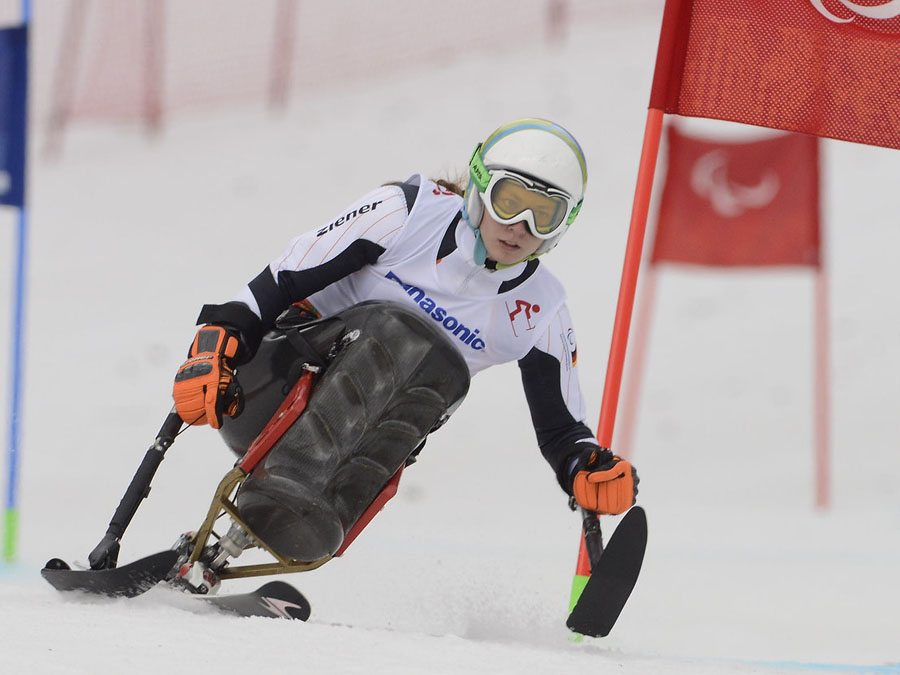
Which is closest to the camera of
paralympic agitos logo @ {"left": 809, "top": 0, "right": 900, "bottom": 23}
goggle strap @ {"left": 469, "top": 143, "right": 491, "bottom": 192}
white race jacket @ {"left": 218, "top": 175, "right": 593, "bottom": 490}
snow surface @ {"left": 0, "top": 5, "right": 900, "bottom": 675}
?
snow surface @ {"left": 0, "top": 5, "right": 900, "bottom": 675}

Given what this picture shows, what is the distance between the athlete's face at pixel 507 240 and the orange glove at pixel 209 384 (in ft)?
2.59

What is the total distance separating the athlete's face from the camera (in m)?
3.78

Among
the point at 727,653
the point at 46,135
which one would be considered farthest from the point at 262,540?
the point at 46,135

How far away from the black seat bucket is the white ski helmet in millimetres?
371

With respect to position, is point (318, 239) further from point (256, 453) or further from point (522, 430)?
point (522, 430)

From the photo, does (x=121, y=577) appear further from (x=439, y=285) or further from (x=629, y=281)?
(x=629, y=281)

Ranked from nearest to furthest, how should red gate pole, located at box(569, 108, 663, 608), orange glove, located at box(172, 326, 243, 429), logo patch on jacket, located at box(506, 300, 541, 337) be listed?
1. orange glove, located at box(172, 326, 243, 429)
2. logo patch on jacket, located at box(506, 300, 541, 337)
3. red gate pole, located at box(569, 108, 663, 608)

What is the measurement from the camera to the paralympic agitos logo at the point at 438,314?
156 inches

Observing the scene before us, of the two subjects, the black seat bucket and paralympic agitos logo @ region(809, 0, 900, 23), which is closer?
the black seat bucket

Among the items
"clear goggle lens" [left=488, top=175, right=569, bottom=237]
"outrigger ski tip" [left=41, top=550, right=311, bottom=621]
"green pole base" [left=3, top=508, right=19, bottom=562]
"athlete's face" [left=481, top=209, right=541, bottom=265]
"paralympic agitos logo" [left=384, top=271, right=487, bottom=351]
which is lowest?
"green pole base" [left=3, top=508, right=19, bottom=562]

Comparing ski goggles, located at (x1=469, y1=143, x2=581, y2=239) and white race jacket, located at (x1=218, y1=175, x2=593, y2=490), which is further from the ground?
ski goggles, located at (x1=469, y1=143, x2=581, y2=239)

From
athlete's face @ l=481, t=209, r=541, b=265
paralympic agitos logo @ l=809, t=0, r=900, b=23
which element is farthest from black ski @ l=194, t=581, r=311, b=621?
paralympic agitos logo @ l=809, t=0, r=900, b=23

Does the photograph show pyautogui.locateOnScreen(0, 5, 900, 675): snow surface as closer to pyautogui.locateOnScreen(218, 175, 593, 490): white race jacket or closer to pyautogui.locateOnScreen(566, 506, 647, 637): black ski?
pyautogui.locateOnScreen(566, 506, 647, 637): black ski

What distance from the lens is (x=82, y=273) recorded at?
13461 millimetres
